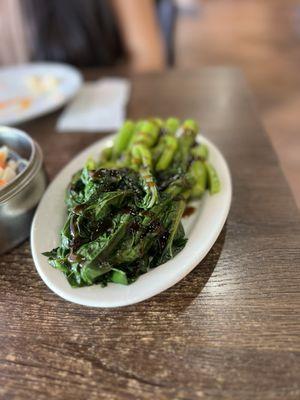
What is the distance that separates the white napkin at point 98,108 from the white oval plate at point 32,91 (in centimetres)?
6

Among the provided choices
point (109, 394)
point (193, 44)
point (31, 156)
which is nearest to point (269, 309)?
point (109, 394)

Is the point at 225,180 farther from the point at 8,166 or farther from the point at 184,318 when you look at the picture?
the point at 8,166

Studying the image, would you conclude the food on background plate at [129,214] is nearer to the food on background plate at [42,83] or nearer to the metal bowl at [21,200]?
the metal bowl at [21,200]

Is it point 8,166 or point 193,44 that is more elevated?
point 8,166

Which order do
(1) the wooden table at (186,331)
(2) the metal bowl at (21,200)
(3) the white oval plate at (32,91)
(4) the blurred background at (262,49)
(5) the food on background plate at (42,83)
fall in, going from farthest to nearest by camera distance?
(4) the blurred background at (262,49), (5) the food on background plate at (42,83), (3) the white oval plate at (32,91), (2) the metal bowl at (21,200), (1) the wooden table at (186,331)

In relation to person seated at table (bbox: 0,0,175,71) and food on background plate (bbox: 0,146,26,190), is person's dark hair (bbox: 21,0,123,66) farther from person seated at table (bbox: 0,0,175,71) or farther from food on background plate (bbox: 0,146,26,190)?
food on background plate (bbox: 0,146,26,190)

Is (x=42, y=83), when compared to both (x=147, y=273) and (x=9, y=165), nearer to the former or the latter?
(x=9, y=165)

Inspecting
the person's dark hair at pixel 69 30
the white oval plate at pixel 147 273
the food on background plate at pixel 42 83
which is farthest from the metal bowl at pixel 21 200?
the person's dark hair at pixel 69 30

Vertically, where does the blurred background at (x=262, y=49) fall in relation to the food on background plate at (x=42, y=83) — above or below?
below

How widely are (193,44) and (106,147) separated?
372 cm

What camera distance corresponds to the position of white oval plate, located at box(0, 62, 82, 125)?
4.19 feet

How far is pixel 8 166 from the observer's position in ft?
2.69

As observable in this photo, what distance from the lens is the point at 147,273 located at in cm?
65

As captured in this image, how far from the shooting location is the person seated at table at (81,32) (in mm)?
1812
